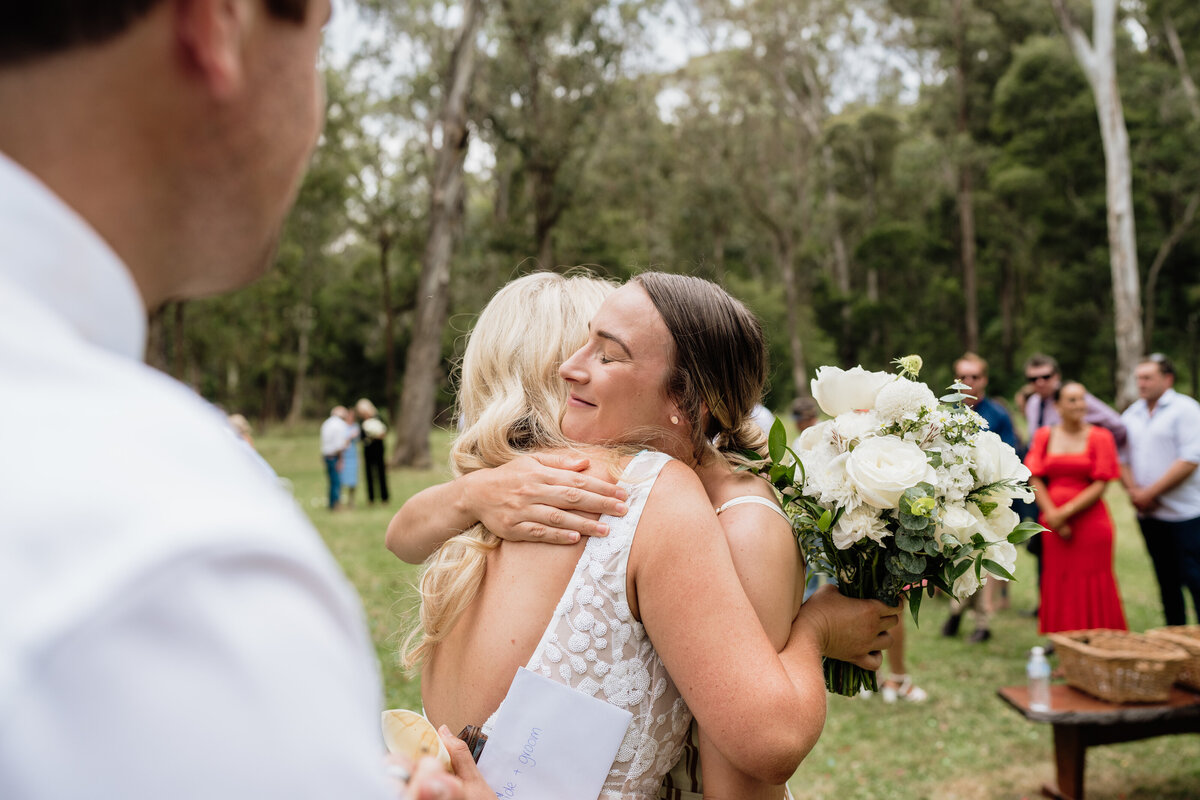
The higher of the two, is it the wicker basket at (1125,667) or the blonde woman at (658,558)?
the blonde woman at (658,558)

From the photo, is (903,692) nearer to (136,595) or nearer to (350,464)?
(136,595)

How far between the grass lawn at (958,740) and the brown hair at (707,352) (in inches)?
73.3

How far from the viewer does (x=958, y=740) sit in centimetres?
588

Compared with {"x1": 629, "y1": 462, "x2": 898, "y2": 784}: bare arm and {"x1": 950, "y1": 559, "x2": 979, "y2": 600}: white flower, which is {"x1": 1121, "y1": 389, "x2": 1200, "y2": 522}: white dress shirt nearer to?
{"x1": 950, "y1": 559, "x2": 979, "y2": 600}: white flower

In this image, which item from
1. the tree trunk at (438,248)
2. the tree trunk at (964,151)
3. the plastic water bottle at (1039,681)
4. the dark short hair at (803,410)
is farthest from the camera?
the tree trunk at (964,151)

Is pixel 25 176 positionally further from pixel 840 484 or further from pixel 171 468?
pixel 840 484

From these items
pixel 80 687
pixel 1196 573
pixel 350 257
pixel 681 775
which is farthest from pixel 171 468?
pixel 350 257

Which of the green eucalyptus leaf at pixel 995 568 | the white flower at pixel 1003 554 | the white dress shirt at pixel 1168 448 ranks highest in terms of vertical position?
the white flower at pixel 1003 554

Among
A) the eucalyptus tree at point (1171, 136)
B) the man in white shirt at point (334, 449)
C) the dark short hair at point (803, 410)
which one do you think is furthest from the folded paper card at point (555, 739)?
the eucalyptus tree at point (1171, 136)

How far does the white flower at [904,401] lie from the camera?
216 cm

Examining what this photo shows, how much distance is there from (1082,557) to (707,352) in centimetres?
594

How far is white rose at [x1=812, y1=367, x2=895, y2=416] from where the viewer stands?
2.26 metres

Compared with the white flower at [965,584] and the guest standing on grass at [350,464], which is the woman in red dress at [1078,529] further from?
the guest standing on grass at [350,464]

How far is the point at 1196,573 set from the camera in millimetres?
6598
